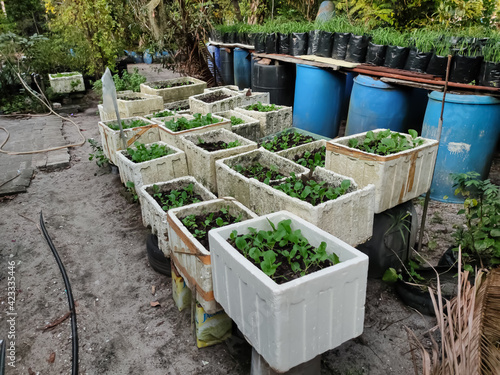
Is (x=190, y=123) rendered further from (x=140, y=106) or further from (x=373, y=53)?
(x=373, y=53)

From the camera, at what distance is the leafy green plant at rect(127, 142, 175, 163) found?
3.71 metres

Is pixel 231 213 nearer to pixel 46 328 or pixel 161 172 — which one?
pixel 161 172

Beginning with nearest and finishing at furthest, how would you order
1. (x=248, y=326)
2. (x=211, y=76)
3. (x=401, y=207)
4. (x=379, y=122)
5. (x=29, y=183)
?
(x=248, y=326)
(x=401, y=207)
(x=379, y=122)
(x=29, y=183)
(x=211, y=76)

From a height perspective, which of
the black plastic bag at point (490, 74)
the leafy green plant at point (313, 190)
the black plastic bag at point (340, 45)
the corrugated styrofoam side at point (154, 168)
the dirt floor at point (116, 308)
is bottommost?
the dirt floor at point (116, 308)

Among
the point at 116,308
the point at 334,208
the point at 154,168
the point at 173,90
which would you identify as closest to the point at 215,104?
the point at 173,90

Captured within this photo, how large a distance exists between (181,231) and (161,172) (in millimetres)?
1332

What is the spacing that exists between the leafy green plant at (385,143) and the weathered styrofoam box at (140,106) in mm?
3509

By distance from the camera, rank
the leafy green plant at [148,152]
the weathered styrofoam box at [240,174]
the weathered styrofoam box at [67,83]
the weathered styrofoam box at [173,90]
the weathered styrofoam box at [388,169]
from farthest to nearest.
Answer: the weathered styrofoam box at [67,83]
the weathered styrofoam box at [173,90]
the leafy green plant at [148,152]
the weathered styrofoam box at [240,174]
the weathered styrofoam box at [388,169]

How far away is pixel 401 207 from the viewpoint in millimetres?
3148

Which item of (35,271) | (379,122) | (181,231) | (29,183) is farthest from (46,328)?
(379,122)

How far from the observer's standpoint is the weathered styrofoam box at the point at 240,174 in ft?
10.0

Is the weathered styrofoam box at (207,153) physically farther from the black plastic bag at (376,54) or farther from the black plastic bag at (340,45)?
the black plastic bag at (340,45)

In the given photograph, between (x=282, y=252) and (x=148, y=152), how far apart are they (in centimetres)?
219

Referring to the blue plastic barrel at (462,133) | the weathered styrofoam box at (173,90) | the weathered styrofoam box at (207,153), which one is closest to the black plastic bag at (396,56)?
the blue plastic barrel at (462,133)
